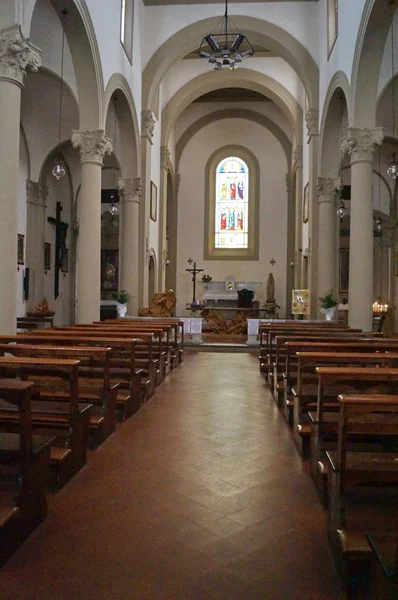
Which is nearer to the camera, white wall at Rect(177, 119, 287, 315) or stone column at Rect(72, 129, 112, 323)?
stone column at Rect(72, 129, 112, 323)

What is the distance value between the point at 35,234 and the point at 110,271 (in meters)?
6.65

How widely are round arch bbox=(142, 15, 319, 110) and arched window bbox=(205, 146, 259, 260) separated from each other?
893cm

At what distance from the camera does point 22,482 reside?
103 inches

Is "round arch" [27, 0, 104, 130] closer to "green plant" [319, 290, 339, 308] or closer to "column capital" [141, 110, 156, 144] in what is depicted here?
"column capital" [141, 110, 156, 144]

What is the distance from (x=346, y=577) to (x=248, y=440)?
2.45m

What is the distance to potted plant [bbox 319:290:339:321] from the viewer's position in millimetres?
13219

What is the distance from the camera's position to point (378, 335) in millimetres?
8828

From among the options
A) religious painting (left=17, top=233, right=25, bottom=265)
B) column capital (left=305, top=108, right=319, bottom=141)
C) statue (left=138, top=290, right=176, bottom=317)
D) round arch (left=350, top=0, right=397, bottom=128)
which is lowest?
statue (left=138, top=290, right=176, bottom=317)

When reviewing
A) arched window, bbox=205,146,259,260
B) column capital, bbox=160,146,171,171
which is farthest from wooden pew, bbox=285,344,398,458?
arched window, bbox=205,146,259,260

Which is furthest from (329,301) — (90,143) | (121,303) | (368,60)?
(90,143)

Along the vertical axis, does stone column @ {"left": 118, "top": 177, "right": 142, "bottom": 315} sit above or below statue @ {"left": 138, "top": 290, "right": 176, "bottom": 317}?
above

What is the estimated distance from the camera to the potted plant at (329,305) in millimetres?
13219

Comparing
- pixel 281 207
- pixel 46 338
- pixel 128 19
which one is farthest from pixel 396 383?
pixel 281 207

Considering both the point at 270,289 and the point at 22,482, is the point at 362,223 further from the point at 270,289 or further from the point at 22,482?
the point at 270,289
